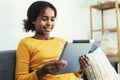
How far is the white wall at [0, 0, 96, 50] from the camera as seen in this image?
1637 millimetres

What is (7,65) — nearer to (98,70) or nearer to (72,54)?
(72,54)

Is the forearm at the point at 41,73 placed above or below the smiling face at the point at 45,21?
below

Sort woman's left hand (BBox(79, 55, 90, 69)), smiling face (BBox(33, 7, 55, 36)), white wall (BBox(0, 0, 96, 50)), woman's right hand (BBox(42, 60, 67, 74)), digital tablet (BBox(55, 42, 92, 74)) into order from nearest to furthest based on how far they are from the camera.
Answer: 1. woman's right hand (BBox(42, 60, 67, 74))
2. digital tablet (BBox(55, 42, 92, 74))
3. woman's left hand (BBox(79, 55, 90, 69))
4. smiling face (BBox(33, 7, 55, 36))
5. white wall (BBox(0, 0, 96, 50))

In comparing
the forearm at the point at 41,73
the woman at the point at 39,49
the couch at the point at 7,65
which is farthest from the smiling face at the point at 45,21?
the forearm at the point at 41,73

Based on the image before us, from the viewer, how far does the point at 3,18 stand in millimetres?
1624

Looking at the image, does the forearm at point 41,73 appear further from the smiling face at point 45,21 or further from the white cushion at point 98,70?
the white cushion at point 98,70

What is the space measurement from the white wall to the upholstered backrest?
0.38 metres

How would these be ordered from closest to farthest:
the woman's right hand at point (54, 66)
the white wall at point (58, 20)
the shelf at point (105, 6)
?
the woman's right hand at point (54, 66)
the white wall at point (58, 20)
the shelf at point (105, 6)

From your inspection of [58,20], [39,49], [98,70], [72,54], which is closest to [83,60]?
[72,54]

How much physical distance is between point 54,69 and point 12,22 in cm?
88

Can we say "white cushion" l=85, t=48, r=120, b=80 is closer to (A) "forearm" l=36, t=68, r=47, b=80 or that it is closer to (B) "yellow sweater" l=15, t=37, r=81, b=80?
(B) "yellow sweater" l=15, t=37, r=81, b=80

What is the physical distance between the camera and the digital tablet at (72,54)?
43.4 inches

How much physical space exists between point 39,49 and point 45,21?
7.7 inches

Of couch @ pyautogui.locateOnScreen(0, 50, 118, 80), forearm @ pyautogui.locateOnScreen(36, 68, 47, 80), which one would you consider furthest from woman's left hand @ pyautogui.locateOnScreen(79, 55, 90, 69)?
couch @ pyautogui.locateOnScreen(0, 50, 118, 80)
